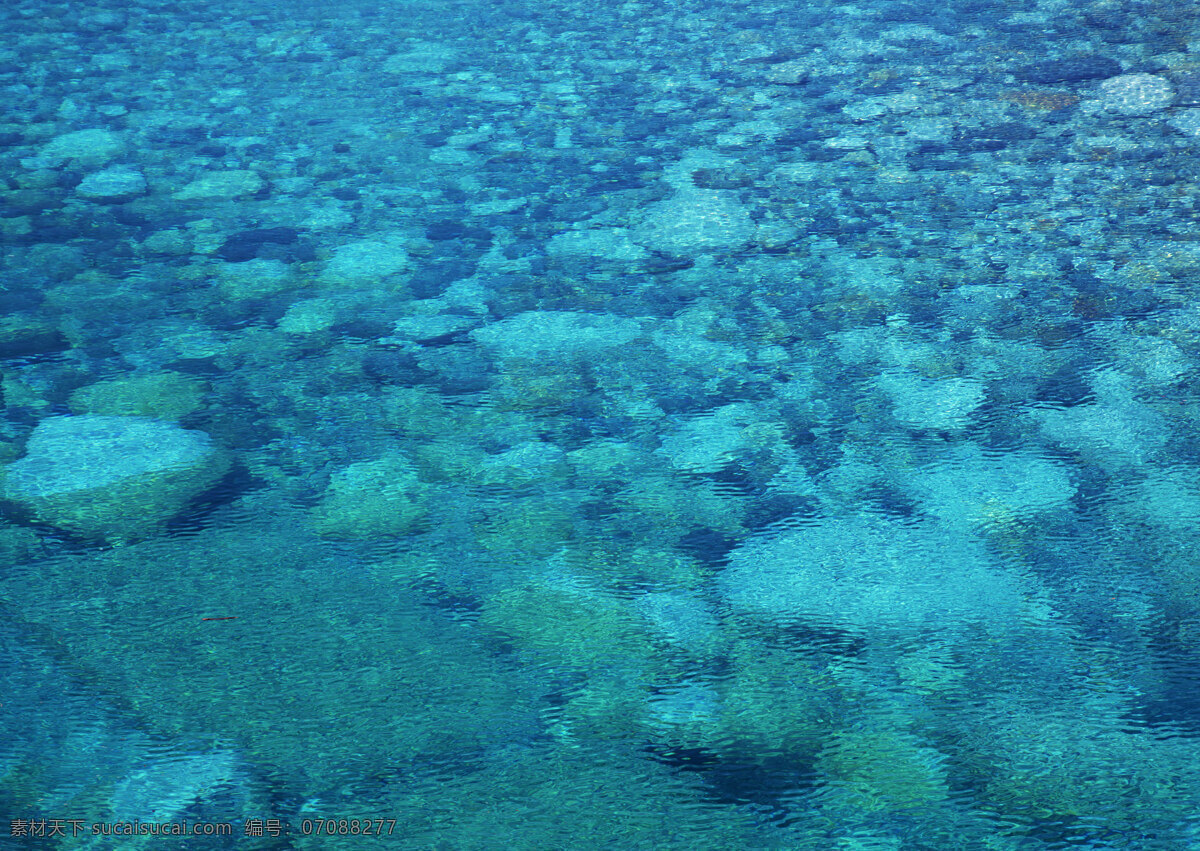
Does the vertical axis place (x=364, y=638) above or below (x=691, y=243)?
below

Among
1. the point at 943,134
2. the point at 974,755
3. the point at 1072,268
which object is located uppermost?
the point at 943,134

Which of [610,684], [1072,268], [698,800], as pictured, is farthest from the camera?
[1072,268]

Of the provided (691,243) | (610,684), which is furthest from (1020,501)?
(691,243)

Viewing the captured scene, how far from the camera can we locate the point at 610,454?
1.42 metres

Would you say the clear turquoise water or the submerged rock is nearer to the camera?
the clear turquoise water

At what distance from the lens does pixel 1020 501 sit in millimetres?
1324

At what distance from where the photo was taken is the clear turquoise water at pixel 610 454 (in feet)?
3.35

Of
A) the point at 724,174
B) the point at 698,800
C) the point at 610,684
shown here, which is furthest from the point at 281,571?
the point at 724,174

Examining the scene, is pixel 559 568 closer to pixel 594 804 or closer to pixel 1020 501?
pixel 594 804

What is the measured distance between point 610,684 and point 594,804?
150 mm

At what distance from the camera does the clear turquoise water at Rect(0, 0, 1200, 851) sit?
102cm

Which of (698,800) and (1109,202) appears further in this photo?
(1109,202)

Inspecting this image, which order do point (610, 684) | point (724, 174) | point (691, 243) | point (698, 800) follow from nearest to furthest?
point (698, 800), point (610, 684), point (691, 243), point (724, 174)

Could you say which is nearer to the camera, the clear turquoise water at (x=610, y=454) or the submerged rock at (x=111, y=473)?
the clear turquoise water at (x=610, y=454)
